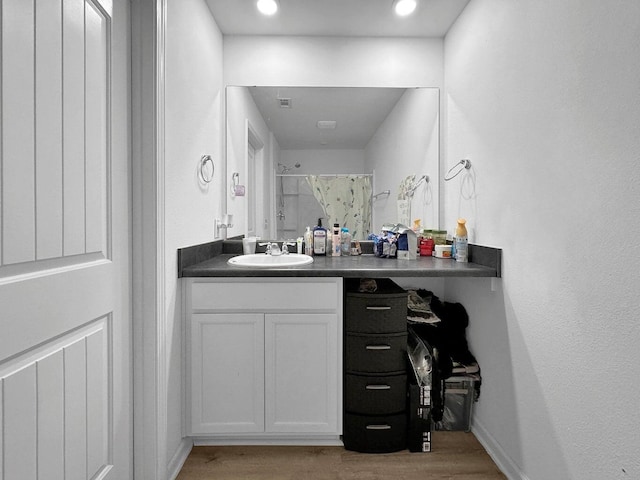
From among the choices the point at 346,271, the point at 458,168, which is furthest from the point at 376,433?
the point at 458,168

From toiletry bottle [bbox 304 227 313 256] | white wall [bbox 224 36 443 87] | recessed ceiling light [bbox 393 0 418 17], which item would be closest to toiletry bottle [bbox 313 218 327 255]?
toiletry bottle [bbox 304 227 313 256]

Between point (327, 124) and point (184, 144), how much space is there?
996mm

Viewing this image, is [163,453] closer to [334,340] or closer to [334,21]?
[334,340]

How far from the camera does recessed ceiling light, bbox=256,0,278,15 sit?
6.66ft

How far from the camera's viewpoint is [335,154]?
2.39 meters

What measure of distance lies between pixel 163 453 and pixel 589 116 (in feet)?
6.42

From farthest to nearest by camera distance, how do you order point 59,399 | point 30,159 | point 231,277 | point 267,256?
1. point 267,256
2. point 231,277
3. point 59,399
4. point 30,159

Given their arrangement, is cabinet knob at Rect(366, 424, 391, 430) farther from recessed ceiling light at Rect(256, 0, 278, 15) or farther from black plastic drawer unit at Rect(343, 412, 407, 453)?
recessed ceiling light at Rect(256, 0, 278, 15)

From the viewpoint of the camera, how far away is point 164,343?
5.00ft

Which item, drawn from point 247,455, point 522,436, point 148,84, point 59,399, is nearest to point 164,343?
point 59,399

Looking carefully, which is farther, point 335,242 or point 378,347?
point 335,242

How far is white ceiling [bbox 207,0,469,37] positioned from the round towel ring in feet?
2.81

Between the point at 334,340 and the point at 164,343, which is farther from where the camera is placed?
the point at 334,340

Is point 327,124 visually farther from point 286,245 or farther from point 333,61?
point 286,245
